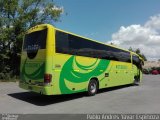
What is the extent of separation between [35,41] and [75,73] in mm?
2670

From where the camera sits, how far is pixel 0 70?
23.5 metres

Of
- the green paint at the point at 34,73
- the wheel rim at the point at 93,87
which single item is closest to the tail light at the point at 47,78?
the green paint at the point at 34,73

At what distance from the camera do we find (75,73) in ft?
40.9

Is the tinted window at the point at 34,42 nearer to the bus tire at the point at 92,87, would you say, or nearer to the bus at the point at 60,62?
the bus at the point at 60,62

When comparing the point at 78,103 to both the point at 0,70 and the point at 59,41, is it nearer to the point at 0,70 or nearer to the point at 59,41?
the point at 59,41

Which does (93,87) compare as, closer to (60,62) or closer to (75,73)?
(75,73)

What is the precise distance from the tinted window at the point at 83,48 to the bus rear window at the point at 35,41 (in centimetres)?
66

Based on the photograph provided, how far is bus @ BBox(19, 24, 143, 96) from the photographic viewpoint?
10836mm

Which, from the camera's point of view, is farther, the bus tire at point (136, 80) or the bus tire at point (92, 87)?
the bus tire at point (136, 80)

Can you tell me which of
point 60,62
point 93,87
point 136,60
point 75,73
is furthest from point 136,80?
point 60,62

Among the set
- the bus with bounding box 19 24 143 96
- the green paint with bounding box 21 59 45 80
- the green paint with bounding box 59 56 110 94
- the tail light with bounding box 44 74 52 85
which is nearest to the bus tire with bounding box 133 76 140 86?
the bus with bounding box 19 24 143 96

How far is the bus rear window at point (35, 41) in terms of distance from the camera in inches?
437

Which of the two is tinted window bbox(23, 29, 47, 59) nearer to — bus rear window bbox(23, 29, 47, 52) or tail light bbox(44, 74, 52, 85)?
bus rear window bbox(23, 29, 47, 52)

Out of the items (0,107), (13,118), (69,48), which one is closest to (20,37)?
(69,48)
